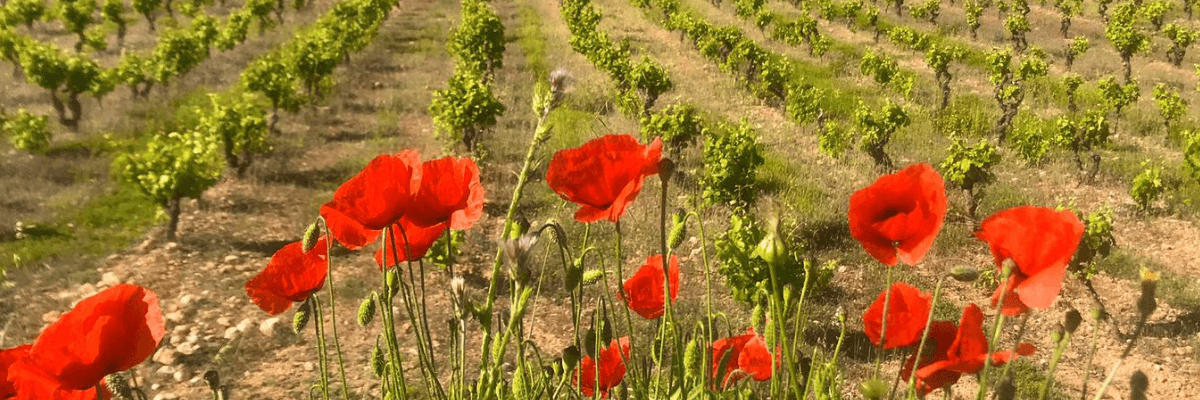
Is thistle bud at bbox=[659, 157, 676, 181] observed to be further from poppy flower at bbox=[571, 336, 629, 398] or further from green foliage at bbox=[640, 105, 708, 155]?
green foliage at bbox=[640, 105, 708, 155]

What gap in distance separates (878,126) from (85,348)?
931 centimetres

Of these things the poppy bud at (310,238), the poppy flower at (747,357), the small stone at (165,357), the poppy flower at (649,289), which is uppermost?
the poppy bud at (310,238)

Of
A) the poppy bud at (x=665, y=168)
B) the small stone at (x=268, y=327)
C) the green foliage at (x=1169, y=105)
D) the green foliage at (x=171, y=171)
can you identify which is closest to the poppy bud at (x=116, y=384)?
the poppy bud at (x=665, y=168)

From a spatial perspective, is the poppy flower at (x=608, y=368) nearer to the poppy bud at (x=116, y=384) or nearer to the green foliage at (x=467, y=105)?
the poppy bud at (x=116, y=384)

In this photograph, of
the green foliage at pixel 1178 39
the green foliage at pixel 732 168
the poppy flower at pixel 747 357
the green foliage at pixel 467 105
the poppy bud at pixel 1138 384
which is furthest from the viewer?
the green foliage at pixel 1178 39

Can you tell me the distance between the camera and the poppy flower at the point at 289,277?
1613 millimetres

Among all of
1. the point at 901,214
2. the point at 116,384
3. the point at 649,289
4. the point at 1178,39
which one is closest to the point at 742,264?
the point at 649,289

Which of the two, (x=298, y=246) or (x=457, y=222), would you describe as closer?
(x=457, y=222)

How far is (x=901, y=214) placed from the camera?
124 cm

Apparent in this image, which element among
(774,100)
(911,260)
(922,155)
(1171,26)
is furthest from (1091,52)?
(911,260)

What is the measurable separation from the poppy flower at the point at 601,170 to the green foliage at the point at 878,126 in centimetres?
875

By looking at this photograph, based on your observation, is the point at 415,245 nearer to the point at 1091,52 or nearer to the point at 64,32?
the point at 1091,52

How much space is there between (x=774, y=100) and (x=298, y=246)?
12.0m

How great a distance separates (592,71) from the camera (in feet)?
49.9
